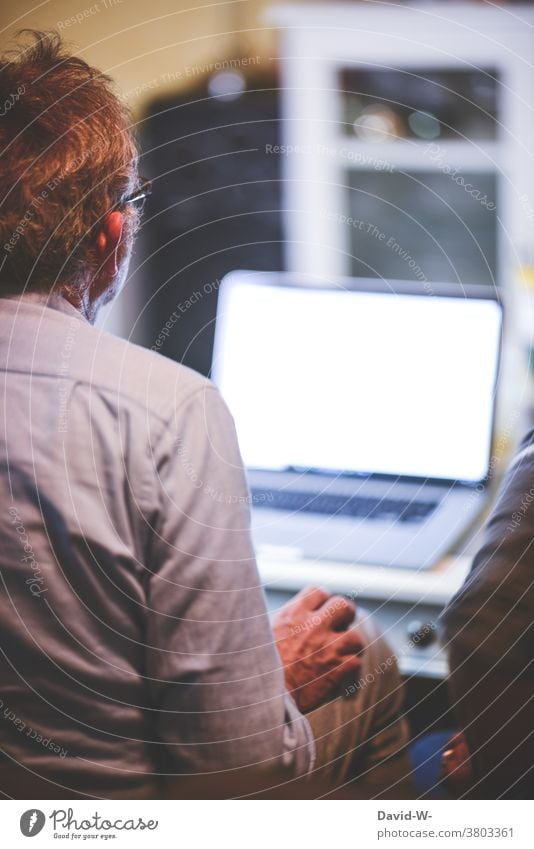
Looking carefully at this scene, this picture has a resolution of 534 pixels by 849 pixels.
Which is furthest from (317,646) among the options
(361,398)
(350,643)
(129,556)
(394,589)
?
(361,398)

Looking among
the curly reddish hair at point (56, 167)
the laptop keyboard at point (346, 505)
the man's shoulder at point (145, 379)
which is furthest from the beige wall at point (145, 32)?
the laptop keyboard at point (346, 505)

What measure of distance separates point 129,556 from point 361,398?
1.86 feet

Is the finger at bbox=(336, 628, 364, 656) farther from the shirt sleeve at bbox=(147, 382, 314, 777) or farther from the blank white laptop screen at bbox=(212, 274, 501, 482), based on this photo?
the blank white laptop screen at bbox=(212, 274, 501, 482)

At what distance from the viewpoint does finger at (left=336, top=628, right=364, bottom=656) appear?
86 centimetres

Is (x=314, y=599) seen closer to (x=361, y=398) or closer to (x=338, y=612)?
(x=338, y=612)

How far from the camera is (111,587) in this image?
2.31 feet

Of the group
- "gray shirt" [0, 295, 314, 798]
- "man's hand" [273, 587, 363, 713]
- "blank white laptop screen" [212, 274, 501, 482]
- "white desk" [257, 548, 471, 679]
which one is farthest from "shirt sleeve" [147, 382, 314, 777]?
"blank white laptop screen" [212, 274, 501, 482]

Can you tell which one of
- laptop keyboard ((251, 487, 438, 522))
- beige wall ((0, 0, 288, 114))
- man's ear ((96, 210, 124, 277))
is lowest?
laptop keyboard ((251, 487, 438, 522))

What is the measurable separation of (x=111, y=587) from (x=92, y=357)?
0.59 feet

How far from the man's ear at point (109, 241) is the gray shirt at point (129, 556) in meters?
0.05

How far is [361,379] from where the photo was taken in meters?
1.19

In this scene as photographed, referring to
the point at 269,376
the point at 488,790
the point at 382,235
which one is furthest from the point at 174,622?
the point at 382,235

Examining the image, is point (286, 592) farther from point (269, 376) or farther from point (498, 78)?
point (498, 78)

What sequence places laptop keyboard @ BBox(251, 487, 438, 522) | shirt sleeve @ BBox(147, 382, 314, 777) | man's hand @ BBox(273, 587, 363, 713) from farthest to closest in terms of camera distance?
laptop keyboard @ BBox(251, 487, 438, 522) → man's hand @ BBox(273, 587, 363, 713) → shirt sleeve @ BBox(147, 382, 314, 777)
